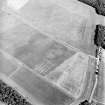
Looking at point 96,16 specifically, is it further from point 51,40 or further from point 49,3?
point 51,40

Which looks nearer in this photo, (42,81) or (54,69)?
(42,81)

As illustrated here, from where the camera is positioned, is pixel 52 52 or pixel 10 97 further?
pixel 52 52

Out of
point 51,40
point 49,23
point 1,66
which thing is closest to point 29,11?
point 49,23

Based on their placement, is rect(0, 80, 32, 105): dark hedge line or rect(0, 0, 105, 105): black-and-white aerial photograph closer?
rect(0, 80, 32, 105): dark hedge line

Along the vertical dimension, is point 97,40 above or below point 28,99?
above

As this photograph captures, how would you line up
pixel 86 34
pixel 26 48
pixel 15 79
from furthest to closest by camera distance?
pixel 86 34
pixel 26 48
pixel 15 79

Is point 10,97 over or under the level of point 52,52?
under

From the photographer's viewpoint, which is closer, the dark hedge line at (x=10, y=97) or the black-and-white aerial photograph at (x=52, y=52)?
the dark hedge line at (x=10, y=97)

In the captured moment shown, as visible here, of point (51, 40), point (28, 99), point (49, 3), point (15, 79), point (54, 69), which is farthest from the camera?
point (49, 3)
